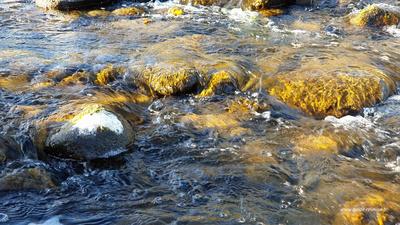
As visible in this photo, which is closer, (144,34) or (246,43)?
(246,43)

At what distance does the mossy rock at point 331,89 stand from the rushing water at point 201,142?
222 millimetres

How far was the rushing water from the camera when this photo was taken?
4922 millimetres

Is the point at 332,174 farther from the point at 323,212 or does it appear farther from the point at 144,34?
the point at 144,34

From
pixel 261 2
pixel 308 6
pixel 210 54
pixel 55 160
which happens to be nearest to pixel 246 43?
pixel 210 54

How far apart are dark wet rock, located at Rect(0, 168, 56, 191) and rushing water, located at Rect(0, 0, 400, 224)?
0.09 metres

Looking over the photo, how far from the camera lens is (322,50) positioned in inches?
362

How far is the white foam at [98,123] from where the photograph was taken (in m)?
5.82

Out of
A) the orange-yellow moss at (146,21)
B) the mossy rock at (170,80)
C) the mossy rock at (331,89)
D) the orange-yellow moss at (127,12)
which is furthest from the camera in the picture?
the orange-yellow moss at (127,12)

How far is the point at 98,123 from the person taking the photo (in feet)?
19.3

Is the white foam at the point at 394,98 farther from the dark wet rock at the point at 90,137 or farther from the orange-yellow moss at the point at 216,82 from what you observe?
the dark wet rock at the point at 90,137

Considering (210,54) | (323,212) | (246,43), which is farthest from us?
(246,43)

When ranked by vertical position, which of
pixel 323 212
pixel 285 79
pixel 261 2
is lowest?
pixel 323 212

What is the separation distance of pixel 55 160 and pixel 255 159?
249cm

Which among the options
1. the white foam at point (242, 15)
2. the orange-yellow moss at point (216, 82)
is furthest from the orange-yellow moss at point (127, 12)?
the orange-yellow moss at point (216, 82)
